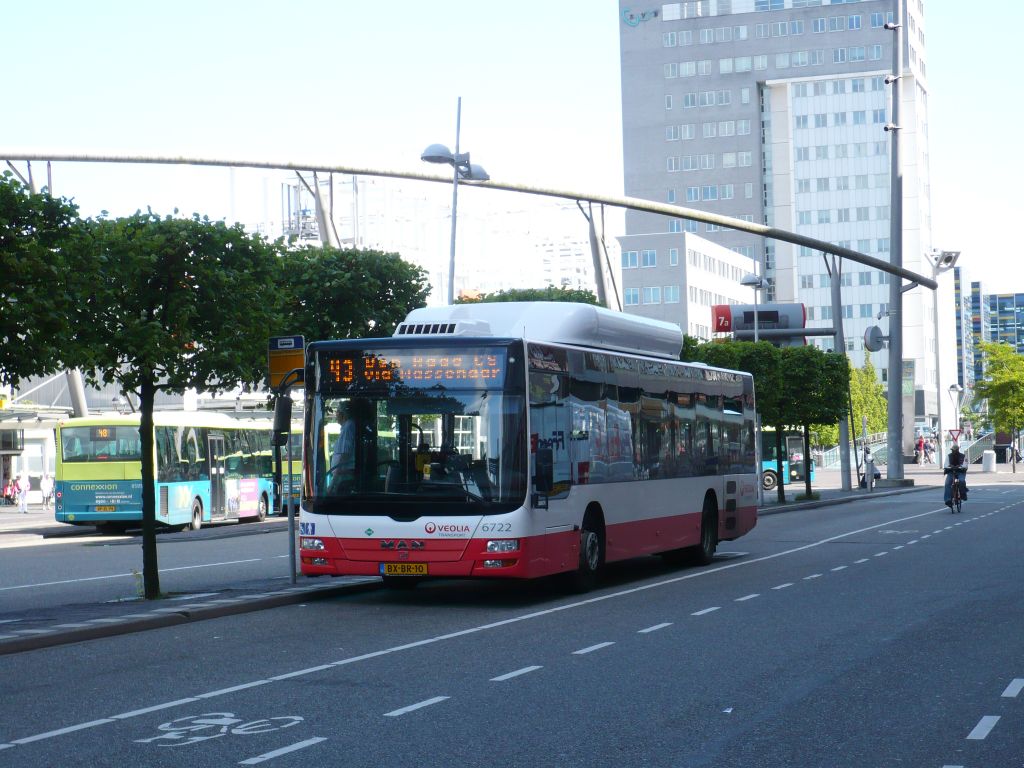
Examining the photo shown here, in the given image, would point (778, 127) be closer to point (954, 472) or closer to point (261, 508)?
point (261, 508)

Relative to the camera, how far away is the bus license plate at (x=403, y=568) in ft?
52.4

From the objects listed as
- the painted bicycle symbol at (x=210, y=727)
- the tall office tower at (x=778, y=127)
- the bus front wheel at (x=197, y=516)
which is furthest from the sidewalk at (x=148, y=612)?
the tall office tower at (x=778, y=127)

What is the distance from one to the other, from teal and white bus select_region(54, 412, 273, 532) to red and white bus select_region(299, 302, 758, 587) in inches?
741

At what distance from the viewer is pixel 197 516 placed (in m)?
40.6

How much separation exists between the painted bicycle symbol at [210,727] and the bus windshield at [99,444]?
1158 inches

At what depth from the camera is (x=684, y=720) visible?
351 inches

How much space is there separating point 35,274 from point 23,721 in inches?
→ 210

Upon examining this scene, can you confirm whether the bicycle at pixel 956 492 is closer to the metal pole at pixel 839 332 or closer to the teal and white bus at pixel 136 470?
the metal pole at pixel 839 332

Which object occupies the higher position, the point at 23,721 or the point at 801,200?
the point at 801,200

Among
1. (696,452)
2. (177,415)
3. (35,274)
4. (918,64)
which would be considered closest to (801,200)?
(918,64)

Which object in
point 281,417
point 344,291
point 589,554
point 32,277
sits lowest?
point 589,554

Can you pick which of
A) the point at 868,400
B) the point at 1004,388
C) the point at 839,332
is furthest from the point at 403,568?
the point at 868,400

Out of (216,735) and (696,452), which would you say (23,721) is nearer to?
(216,735)

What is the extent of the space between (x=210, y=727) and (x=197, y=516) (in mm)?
32543
